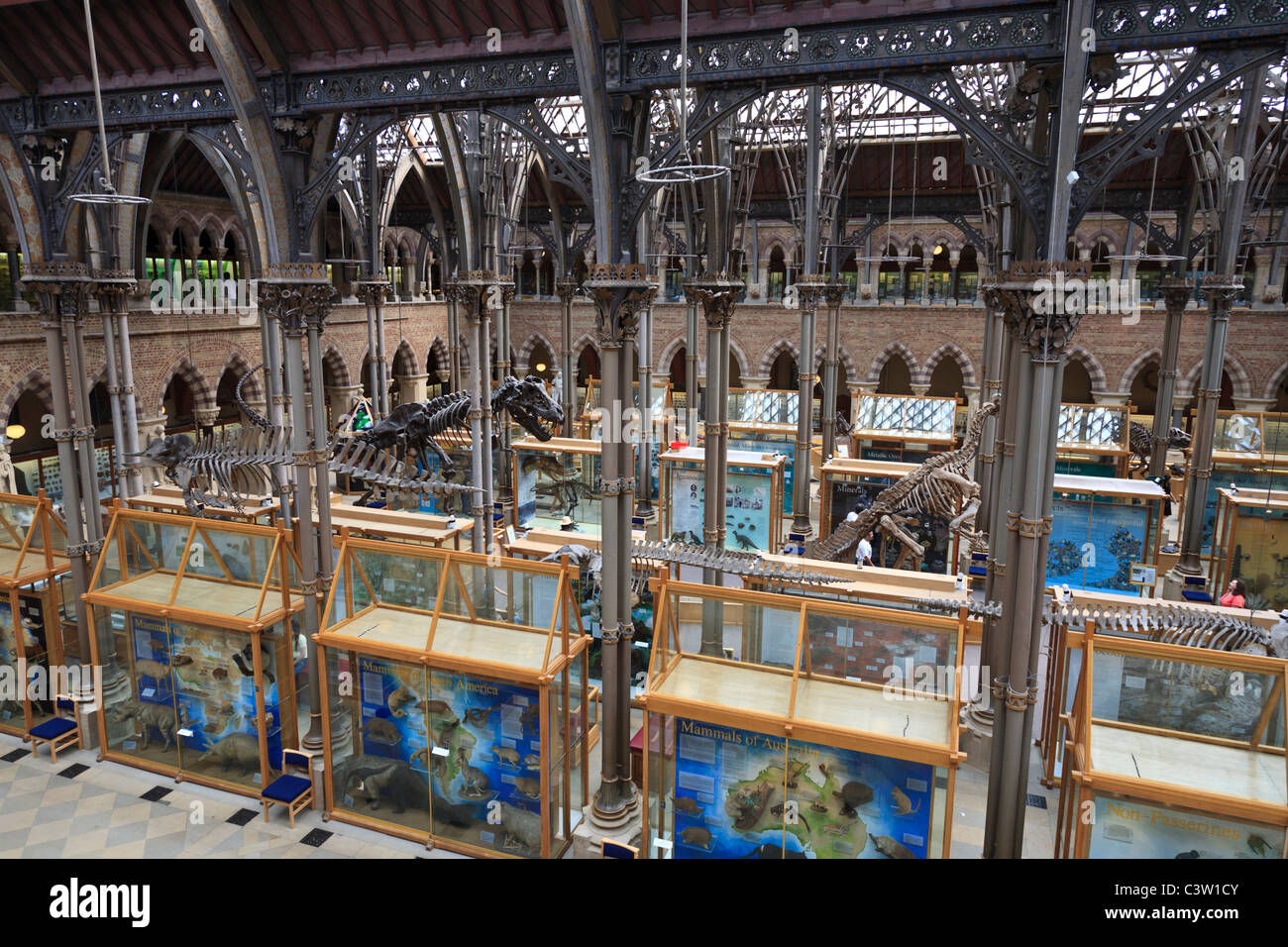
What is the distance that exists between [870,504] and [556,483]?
623cm

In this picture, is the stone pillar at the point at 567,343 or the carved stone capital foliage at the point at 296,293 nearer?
the carved stone capital foliage at the point at 296,293

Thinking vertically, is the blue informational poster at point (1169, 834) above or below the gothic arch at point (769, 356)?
below

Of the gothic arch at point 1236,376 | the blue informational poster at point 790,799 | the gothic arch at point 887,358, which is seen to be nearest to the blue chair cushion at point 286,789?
the blue informational poster at point 790,799

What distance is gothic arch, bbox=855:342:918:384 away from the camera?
28.3 meters

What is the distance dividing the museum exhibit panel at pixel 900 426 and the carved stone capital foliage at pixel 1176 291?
15.0ft

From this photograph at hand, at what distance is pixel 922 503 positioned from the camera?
496 inches

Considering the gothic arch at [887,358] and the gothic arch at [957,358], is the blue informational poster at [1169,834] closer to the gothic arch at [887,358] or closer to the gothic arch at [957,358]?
the gothic arch at [957,358]

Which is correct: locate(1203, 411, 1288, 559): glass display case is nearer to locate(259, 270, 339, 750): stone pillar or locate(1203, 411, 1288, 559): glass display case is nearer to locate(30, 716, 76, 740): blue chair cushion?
locate(259, 270, 339, 750): stone pillar

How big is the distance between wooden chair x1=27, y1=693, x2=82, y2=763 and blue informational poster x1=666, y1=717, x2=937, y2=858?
7167 mm

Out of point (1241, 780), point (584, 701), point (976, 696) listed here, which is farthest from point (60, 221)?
point (1241, 780)

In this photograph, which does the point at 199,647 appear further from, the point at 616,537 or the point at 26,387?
the point at 26,387

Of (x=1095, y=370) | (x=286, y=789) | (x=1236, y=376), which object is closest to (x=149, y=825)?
(x=286, y=789)

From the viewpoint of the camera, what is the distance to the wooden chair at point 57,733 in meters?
9.24

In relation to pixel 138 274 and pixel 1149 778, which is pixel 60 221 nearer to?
pixel 138 274
